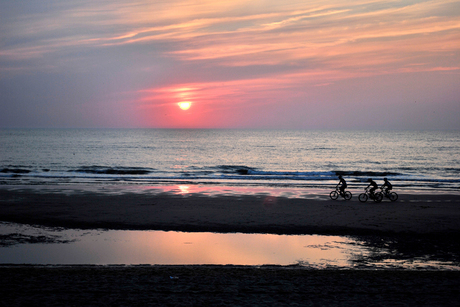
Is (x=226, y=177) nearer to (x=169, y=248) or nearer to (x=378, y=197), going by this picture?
(x=378, y=197)

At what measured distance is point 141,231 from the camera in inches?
607

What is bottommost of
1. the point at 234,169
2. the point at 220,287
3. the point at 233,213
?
the point at 220,287

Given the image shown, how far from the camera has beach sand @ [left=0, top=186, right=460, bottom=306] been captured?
299 inches

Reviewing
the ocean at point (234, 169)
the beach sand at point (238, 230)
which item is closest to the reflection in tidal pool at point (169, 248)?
the beach sand at point (238, 230)

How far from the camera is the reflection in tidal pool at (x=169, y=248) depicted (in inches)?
437

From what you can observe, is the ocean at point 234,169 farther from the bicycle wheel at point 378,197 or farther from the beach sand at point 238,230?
the beach sand at point 238,230

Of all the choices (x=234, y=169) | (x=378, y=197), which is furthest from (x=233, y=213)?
(x=234, y=169)

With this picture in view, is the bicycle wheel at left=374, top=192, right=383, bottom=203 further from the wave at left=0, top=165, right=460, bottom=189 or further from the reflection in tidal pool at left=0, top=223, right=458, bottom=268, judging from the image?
the wave at left=0, top=165, right=460, bottom=189

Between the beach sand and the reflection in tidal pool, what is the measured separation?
3.84ft

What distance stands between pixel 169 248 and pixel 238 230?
3933 millimetres

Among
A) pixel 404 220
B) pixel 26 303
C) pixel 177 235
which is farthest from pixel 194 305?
pixel 404 220

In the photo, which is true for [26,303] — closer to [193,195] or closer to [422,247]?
[422,247]

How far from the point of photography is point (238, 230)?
1562cm

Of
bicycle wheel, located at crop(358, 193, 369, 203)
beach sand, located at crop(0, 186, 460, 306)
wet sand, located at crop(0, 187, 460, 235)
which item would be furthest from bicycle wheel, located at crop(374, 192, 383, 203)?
beach sand, located at crop(0, 186, 460, 306)
